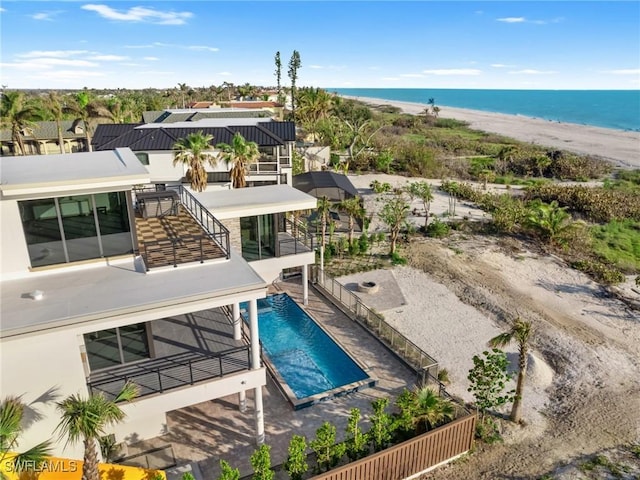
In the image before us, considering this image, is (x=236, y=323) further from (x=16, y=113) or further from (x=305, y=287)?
(x=16, y=113)

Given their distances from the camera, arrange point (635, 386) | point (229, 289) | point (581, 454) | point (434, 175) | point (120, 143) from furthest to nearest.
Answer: point (434, 175) → point (120, 143) → point (635, 386) → point (581, 454) → point (229, 289)

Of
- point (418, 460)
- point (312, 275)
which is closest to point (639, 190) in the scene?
point (312, 275)

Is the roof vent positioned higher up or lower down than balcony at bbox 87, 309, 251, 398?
higher up

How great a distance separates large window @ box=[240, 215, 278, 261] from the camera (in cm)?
2108

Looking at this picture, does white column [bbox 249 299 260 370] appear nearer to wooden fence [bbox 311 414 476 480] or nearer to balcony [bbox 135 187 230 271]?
balcony [bbox 135 187 230 271]

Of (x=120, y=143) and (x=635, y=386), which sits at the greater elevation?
(x=120, y=143)

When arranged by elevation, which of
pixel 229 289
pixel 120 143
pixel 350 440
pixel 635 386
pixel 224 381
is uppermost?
pixel 120 143

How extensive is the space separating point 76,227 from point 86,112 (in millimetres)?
52350

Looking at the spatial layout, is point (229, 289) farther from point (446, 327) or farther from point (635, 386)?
point (635, 386)

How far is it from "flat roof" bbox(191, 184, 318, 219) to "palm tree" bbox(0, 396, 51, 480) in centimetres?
1050

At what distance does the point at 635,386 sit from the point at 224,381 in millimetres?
17513

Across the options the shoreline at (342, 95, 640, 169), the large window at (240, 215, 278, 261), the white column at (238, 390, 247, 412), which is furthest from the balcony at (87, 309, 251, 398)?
the shoreline at (342, 95, 640, 169)

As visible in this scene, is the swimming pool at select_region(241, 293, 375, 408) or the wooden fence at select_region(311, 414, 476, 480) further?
the swimming pool at select_region(241, 293, 375, 408)

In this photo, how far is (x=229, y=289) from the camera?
40.4 feet
